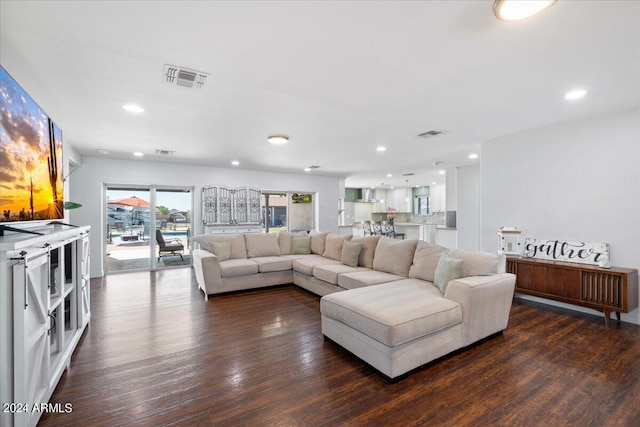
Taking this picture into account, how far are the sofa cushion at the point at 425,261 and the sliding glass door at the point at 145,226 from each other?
570 centimetres

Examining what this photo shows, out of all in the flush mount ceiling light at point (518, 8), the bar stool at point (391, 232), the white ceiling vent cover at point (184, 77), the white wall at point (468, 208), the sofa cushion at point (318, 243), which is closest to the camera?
the flush mount ceiling light at point (518, 8)

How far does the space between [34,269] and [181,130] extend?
2.94m

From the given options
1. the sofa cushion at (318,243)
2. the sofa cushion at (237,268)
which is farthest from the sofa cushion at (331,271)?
the sofa cushion at (318,243)

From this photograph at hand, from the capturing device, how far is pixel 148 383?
221 cm

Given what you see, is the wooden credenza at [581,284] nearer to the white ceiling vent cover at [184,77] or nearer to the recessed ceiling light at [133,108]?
the white ceiling vent cover at [184,77]

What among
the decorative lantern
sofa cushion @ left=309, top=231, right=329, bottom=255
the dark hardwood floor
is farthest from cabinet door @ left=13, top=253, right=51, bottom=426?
the decorative lantern

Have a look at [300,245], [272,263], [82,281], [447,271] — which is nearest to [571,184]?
[447,271]

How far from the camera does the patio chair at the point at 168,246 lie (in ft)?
22.2

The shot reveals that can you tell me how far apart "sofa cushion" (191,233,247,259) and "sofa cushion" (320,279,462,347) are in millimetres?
2803

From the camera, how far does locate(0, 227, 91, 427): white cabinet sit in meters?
1.44

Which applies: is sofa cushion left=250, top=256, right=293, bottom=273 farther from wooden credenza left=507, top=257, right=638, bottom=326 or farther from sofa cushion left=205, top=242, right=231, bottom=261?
wooden credenza left=507, top=257, right=638, bottom=326

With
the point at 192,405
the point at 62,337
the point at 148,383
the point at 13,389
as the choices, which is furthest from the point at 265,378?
the point at 62,337

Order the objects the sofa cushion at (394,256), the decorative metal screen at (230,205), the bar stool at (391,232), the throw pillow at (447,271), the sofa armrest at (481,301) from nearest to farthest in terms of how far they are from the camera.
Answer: the sofa armrest at (481,301) < the throw pillow at (447,271) < the sofa cushion at (394,256) < the decorative metal screen at (230,205) < the bar stool at (391,232)

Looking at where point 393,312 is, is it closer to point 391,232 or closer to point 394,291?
point 394,291
